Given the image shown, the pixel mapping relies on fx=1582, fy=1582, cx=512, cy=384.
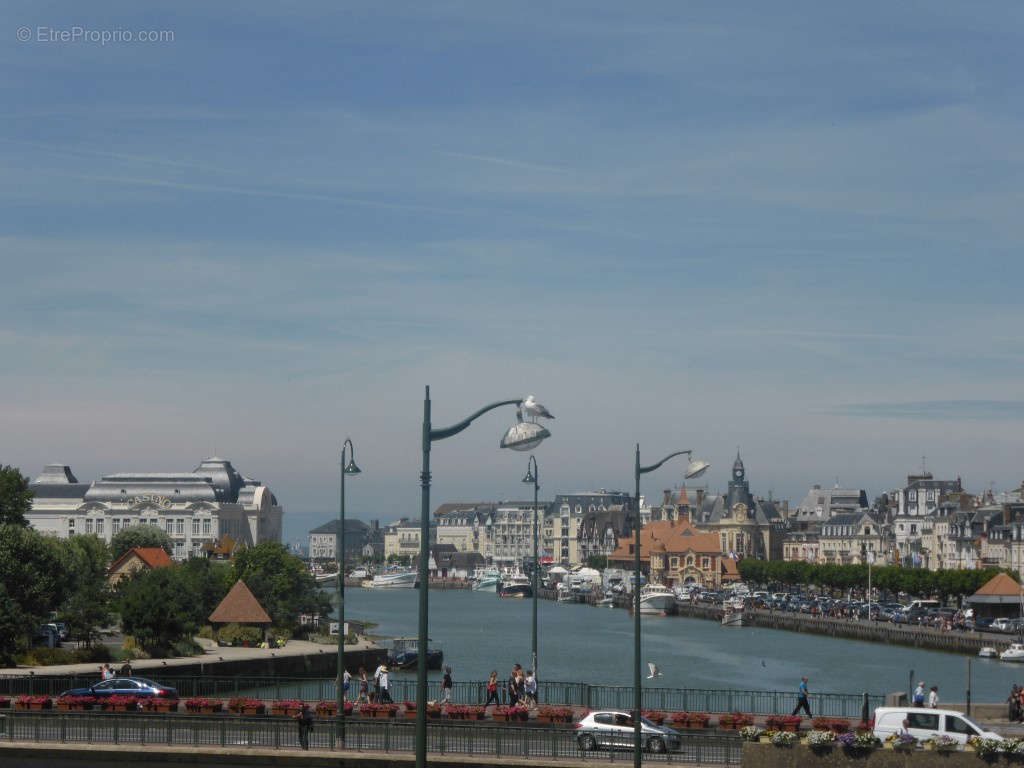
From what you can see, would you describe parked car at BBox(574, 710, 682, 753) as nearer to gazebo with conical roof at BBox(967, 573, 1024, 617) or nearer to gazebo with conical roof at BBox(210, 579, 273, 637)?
gazebo with conical roof at BBox(210, 579, 273, 637)

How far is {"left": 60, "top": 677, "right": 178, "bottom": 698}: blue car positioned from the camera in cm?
5222

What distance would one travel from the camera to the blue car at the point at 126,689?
5222cm

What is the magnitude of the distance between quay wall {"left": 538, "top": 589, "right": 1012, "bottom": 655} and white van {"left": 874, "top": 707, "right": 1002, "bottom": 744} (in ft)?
277

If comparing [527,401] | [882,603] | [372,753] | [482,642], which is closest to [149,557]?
[482,642]

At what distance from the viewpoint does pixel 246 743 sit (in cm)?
4322

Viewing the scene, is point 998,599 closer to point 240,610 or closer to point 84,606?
point 240,610

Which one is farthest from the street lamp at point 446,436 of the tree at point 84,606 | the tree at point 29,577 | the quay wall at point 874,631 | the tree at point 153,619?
the quay wall at point 874,631

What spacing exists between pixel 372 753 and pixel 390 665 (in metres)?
45.4

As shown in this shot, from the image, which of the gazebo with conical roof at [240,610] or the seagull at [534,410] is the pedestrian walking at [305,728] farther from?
the gazebo with conical roof at [240,610]

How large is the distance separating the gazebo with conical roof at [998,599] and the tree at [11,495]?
299 feet

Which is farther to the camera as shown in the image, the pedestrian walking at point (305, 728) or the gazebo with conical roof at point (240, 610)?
the gazebo with conical roof at point (240, 610)

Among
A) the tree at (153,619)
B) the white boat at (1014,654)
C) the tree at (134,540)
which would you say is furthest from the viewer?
the tree at (134,540)

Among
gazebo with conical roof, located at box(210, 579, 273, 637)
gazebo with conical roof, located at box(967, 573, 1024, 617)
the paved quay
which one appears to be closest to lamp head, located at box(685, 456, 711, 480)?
the paved quay

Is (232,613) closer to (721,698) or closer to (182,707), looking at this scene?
(721,698)
